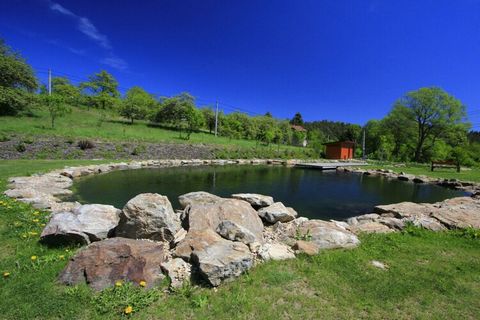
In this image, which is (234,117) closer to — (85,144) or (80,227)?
(85,144)

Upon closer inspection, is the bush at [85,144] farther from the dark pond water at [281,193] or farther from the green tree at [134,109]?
the green tree at [134,109]

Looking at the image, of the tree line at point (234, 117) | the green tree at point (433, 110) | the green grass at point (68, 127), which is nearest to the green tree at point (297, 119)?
the tree line at point (234, 117)

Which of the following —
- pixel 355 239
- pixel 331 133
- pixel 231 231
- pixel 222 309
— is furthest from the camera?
pixel 331 133

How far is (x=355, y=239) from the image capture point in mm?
4176

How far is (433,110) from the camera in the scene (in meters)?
29.7

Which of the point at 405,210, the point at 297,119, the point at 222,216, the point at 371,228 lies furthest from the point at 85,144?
the point at 297,119

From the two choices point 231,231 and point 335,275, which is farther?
point 231,231

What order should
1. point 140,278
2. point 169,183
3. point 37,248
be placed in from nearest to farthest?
point 140,278, point 37,248, point 169,183

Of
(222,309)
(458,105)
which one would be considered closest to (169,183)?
(222,309)

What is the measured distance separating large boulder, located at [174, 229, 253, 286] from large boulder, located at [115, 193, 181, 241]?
1.44ft

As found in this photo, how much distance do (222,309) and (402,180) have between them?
55.7 ft

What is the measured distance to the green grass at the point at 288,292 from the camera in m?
2.42

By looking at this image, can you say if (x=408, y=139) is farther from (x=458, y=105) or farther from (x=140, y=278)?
(x=140, y=278)

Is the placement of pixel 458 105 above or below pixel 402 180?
above
